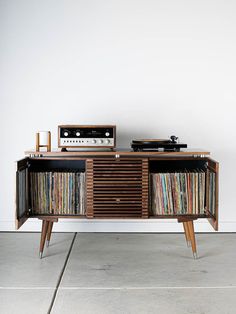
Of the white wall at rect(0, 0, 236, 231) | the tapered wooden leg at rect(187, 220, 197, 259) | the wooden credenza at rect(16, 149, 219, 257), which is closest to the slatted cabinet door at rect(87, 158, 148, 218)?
the wooden credenza at rect(16, 149, 219, 257)

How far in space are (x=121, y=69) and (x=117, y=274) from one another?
143 cm

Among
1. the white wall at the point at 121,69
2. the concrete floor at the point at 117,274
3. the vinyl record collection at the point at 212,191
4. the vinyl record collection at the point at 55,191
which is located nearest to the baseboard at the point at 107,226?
the concrete floor at the point at 117,274

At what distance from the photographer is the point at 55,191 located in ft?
8.70

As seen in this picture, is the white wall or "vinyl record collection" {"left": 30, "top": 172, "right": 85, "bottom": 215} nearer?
"vinyl record collection" {"left": 30, "top": 172, "right": 85, "bottom": 215}

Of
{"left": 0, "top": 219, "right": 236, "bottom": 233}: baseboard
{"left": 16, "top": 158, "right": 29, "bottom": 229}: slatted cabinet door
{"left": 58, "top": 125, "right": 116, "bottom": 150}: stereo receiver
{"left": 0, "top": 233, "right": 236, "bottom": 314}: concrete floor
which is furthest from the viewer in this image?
{"left": 0, "top": 219, "right": 236, "bottom": 233}: baseboard

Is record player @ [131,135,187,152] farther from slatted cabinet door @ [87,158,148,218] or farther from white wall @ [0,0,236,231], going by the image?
white wall @ [0,0,236,231]

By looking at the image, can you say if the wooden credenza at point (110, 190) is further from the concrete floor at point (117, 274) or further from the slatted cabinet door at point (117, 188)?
the concrete floor at point (117, 274)

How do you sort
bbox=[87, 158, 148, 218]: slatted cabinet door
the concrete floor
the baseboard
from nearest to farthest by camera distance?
the concrete floor → bbox=[87, 158, 148, 218]: slatted cabinet door → the baseboard

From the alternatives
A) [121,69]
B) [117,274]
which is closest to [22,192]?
[117,274]

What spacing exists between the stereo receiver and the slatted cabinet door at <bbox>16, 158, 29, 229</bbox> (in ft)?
0.83

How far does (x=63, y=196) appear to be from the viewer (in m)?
2.66

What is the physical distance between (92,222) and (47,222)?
644 millimetres

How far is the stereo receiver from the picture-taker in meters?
2.70

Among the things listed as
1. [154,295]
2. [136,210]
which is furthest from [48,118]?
[154,295]
